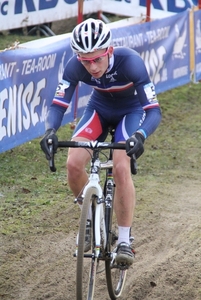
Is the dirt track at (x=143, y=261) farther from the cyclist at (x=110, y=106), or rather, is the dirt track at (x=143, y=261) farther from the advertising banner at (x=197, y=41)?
the advertising banner at (x=197, y=41)

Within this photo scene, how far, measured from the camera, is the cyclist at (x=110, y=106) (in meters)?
5.10

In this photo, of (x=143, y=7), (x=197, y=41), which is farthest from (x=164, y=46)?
(x=143, y=7)

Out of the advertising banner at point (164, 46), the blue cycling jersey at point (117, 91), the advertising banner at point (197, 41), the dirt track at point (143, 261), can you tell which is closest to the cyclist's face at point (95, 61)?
the blue cycling jersey at point (117, 91)

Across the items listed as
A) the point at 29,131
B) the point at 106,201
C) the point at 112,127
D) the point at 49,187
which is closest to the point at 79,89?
the point at 29,131

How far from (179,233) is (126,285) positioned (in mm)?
1390

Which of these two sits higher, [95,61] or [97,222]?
[95,61]

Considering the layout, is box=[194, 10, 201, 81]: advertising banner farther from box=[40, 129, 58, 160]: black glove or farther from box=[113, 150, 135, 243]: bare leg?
box=[40, 129, 58, 160]: black glove

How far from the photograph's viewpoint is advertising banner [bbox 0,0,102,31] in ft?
38.2

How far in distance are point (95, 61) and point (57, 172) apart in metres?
3.84

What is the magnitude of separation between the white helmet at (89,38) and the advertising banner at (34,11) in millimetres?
6579

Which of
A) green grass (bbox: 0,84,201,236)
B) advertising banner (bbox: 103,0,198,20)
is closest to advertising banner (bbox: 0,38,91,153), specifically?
green grass (bbox: 0,84,201,236)

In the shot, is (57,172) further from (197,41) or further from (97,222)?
(197,41)

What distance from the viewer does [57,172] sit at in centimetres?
878

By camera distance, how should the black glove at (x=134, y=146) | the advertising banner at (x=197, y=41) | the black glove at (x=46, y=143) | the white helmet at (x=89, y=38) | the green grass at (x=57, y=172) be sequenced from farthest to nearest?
1. the advertising banner at (x=197, y=41)
2. the green grass at (x=57, y=172)
3. the white helmet at (x=89, y=38)
4. the black glove at (x=46, y=143)
5. the black glove at (x=134, y=146)
